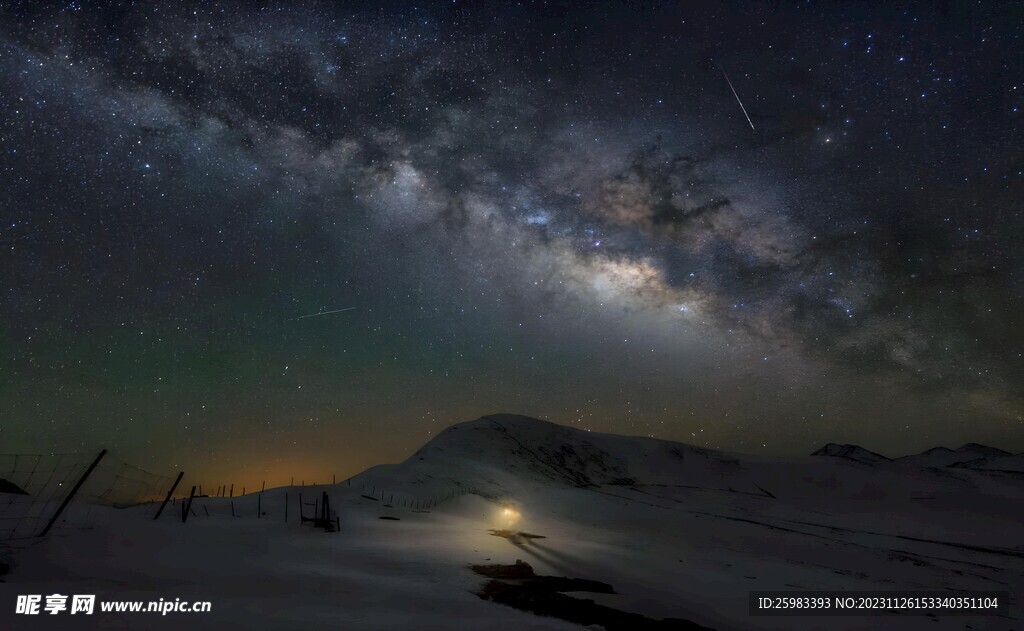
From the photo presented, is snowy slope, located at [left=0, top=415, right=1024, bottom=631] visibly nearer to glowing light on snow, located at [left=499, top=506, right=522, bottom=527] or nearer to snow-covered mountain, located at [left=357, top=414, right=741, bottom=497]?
glowing light on snow, located at [left=499, top=506, right=522, bottom=527]

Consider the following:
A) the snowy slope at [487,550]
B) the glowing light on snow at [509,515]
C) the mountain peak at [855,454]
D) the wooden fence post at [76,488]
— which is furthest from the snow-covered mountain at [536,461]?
the mountain peak at [855,454]

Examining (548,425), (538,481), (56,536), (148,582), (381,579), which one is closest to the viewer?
(148,582)

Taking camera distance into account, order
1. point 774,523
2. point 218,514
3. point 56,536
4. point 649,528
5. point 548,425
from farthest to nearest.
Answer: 1. point 548,425
2. point 774,523
3. point 649,528
4. point 218,514
5. point 56,536

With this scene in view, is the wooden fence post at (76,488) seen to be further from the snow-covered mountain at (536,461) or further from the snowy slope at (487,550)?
the snow-covered mountain at (536,461)

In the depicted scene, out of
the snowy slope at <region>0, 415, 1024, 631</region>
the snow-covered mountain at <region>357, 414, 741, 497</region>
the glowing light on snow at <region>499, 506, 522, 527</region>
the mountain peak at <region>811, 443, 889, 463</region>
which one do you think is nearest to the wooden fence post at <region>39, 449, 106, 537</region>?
the snowy slope at <region>0, 415, 1024, 631</region>

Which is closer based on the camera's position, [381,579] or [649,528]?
[381,579]

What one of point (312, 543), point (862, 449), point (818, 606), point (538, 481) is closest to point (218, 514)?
point (312, 543)

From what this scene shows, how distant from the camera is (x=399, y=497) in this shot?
4844 cm

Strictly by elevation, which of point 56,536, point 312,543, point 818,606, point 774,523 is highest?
point 56,536

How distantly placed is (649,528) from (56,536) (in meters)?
48.9

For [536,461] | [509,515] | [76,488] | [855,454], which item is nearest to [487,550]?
[76,488]

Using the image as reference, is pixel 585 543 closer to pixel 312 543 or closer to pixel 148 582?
pixel 312 543

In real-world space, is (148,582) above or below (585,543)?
above

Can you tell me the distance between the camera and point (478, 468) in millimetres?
71750
